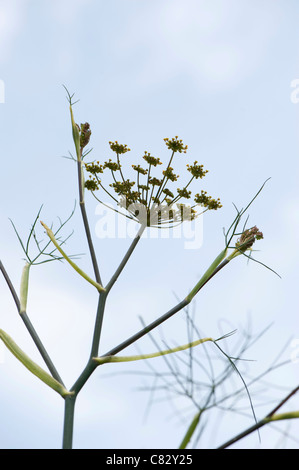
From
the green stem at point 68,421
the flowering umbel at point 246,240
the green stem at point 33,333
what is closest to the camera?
the green stem at point 68,421

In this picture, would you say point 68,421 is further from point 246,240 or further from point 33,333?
point 246,240

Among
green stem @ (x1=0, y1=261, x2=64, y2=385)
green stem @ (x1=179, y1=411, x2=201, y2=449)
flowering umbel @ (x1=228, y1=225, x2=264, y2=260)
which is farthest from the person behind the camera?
flowering umbel @ (x1=228, y1=225, x2=264, y2=260)

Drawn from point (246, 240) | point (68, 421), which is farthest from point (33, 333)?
point (246, 240)

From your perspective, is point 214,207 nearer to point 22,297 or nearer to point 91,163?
point 91,163

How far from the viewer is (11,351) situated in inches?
84.6

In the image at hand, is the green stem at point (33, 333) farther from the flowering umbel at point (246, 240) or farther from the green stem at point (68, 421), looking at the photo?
the flowering umbel at point (246, 240)

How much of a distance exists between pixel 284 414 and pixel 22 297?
138 centimetres

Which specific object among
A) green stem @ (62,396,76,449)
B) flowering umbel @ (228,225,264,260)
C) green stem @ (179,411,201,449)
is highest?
flowering umbel @ (228,225,264,260)

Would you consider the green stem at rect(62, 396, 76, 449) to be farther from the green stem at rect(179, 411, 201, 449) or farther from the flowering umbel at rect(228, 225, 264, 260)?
the flowering umbel at rect(228, 225, 264, 260)

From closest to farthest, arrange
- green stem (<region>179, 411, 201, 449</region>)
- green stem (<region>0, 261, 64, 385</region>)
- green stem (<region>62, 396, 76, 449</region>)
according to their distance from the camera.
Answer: green stem (<region>179, 411, 201, 449</region>)
green stem (<region>62, 396, 76, 449</region>)
green stem (<region>0, 261, 64, 385</region>)

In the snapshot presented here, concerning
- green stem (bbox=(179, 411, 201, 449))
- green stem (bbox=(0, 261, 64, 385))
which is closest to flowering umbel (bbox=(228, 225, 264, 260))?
green stem (bbox=(0, 261, 64, 385))

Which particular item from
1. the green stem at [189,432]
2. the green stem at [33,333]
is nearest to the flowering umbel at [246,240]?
the green stem at [33,333]
